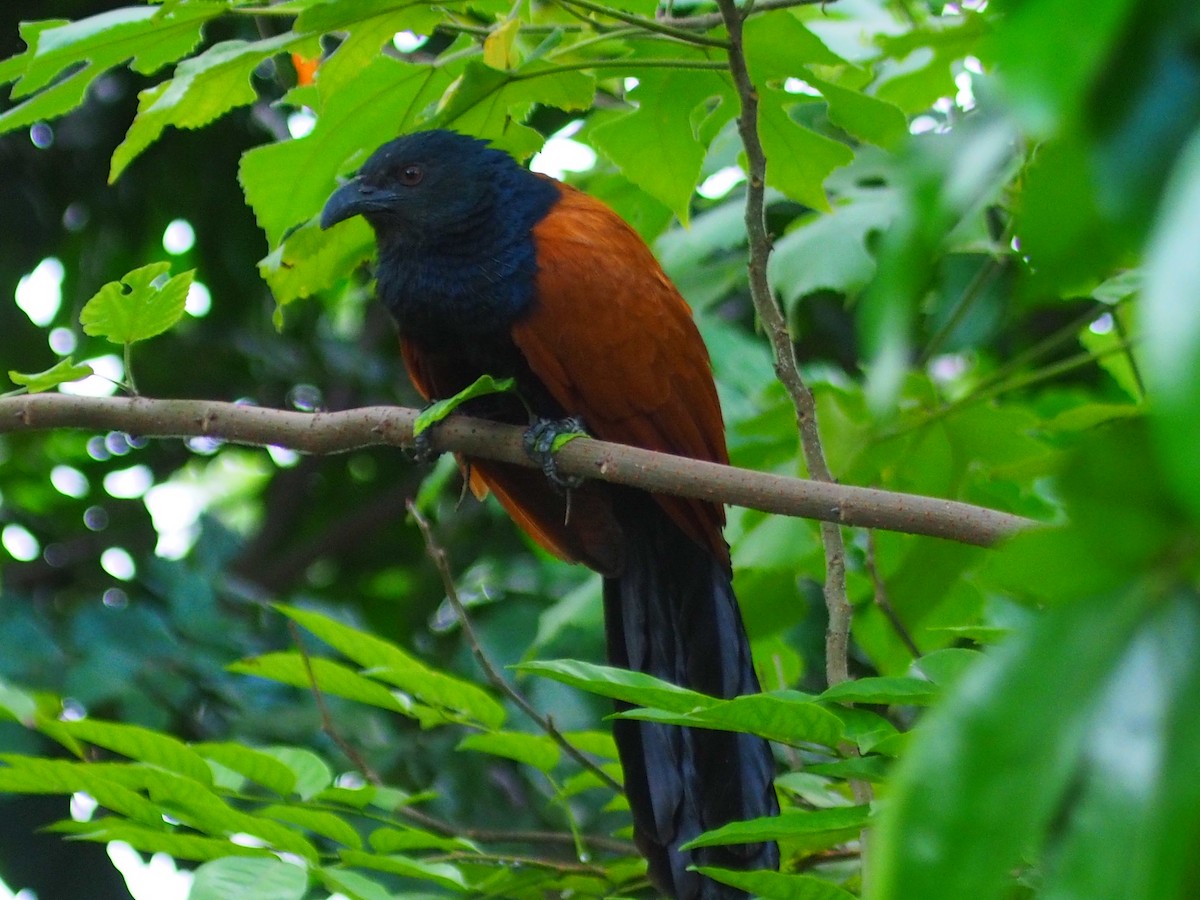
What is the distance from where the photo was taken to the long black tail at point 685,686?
5.74 feet

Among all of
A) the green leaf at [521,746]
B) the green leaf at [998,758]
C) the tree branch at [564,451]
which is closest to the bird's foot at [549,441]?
the tree branch at [564,451]

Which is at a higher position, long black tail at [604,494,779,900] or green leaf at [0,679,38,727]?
green leaf at [0,679,38,727]

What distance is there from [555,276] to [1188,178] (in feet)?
6.13

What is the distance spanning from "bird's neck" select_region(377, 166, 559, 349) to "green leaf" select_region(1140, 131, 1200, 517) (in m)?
1.88

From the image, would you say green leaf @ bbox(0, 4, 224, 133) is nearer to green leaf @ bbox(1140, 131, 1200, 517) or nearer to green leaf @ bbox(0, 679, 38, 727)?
green leaf @ bbox(0, 679, 38, 727)

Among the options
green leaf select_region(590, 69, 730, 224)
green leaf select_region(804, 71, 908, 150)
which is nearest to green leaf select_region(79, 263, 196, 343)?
green leaf select_region(590, 69, 730, 224)

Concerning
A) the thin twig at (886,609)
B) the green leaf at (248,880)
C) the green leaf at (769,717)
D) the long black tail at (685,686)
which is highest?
the green leaf at (769,717)

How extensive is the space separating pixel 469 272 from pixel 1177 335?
2.03 metres

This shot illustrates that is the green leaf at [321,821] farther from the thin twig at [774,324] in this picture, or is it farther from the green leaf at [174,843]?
the thin twig at [774,324]

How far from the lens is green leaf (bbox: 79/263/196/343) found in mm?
1489

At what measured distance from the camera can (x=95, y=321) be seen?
5.00 ft

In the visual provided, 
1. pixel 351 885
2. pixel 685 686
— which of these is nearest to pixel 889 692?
pixel 351 885

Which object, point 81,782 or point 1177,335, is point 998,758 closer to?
point 1177,335

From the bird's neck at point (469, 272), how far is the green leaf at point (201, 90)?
2.11ft
